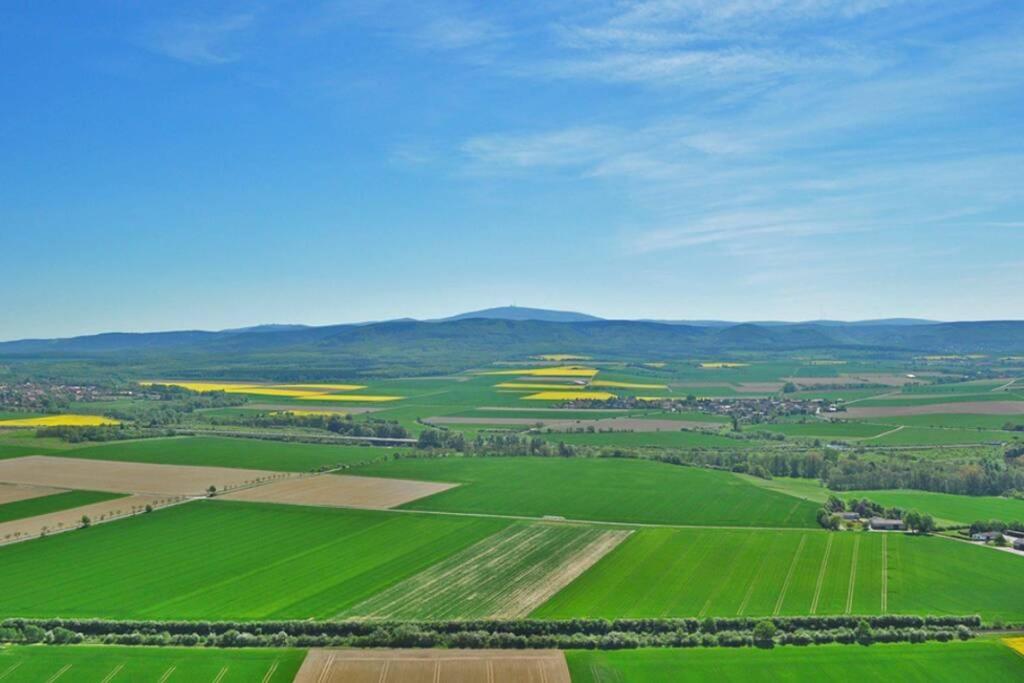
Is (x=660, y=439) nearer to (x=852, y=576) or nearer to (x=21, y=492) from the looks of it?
(x=852, y=576)

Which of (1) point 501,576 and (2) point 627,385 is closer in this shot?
(1) point 501,576

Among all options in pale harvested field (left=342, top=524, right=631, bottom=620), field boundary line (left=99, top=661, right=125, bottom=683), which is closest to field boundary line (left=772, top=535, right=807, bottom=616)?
pale harvested field (left=342, top=524, right=631, bottom=620)

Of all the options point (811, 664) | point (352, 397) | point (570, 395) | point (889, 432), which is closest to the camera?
point (811, 664)

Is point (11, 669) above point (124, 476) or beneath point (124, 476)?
beneath

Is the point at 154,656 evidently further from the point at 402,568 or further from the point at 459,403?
the point at 459,403

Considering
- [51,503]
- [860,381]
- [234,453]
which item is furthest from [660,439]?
[860,381]

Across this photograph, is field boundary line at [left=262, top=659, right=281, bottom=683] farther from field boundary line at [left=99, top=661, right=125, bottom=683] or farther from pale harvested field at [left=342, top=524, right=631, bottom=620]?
field boundary line at [left=99, top=661, right=125, bottom=683]

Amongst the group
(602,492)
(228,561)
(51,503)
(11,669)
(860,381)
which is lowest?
(602,492)
